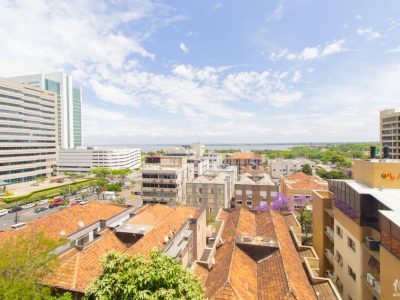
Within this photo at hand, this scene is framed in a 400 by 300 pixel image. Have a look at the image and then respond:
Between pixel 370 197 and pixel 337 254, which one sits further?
pixel 337 254

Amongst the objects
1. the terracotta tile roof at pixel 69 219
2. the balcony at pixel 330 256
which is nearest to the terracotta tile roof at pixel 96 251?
the terracotta tile roof at pixel 69 219

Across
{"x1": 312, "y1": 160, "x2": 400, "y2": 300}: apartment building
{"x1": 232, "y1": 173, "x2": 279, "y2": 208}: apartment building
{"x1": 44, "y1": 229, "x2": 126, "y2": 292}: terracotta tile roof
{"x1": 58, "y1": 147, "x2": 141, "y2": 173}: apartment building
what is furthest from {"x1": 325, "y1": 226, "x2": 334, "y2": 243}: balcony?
{"x1": 58, "y1": 147, "x2": 141, "y2": 173}: apartment building

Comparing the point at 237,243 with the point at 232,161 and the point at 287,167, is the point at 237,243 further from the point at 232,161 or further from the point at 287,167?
the point at 232,161

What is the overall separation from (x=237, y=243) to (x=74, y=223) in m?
19.9

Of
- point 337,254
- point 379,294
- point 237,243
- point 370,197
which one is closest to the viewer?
point 379,294

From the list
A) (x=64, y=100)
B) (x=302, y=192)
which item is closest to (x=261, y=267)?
Result: (x=302, y=192)

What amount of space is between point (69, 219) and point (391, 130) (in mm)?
90445

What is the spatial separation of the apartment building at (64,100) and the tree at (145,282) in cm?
15541

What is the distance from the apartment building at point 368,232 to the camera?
43.0 ft

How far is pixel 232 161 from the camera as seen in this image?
422 ft

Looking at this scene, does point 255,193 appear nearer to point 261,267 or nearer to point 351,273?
point 261,267

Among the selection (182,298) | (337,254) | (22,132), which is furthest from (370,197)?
(22,132)

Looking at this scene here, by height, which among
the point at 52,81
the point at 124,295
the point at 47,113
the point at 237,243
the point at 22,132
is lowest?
the point at 237,243

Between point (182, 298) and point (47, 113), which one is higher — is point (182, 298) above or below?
below
